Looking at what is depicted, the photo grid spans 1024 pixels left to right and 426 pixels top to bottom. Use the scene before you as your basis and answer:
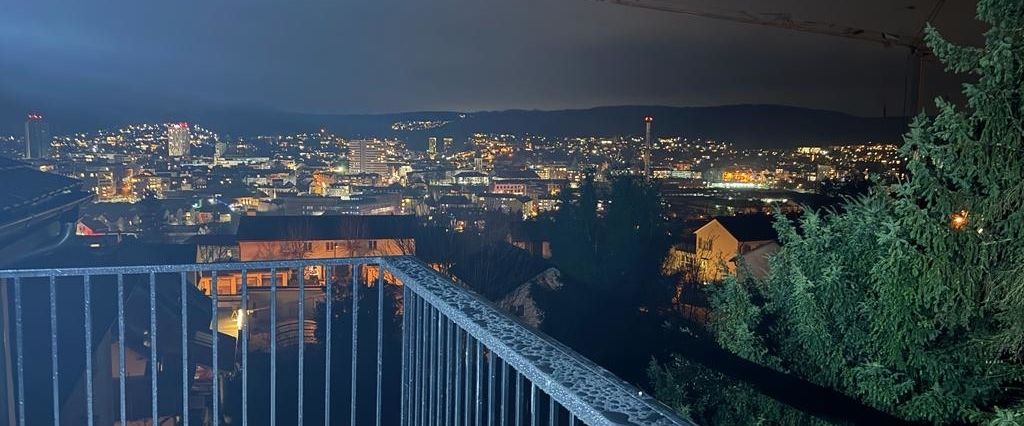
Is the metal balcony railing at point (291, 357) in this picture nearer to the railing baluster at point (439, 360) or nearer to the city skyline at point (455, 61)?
the railing baluster at point (439, 360)

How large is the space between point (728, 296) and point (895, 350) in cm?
262

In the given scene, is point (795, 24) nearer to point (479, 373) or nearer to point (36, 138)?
point (36, 138)

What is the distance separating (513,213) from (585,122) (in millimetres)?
16048

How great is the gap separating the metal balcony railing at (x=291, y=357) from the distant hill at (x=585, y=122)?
1843 centimetres

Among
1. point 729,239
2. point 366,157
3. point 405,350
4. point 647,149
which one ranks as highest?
point 647,149

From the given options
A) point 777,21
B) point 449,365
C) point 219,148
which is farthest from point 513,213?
point 449,365

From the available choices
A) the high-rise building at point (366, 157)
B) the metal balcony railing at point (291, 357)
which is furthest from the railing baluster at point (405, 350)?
the high-rise building at point (366, 157)

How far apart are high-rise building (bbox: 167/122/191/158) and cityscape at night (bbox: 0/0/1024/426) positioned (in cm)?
17

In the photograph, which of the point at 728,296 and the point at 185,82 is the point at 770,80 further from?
the point at 728,296

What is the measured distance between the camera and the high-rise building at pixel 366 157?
29.6 meters

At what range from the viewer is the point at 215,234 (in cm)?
2350

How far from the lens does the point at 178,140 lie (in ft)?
101

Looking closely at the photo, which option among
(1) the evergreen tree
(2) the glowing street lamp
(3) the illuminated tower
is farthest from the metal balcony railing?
(3) the illuminated tower

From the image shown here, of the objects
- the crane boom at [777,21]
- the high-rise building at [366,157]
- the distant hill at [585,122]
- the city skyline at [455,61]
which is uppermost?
the crane boom at [777,21]
